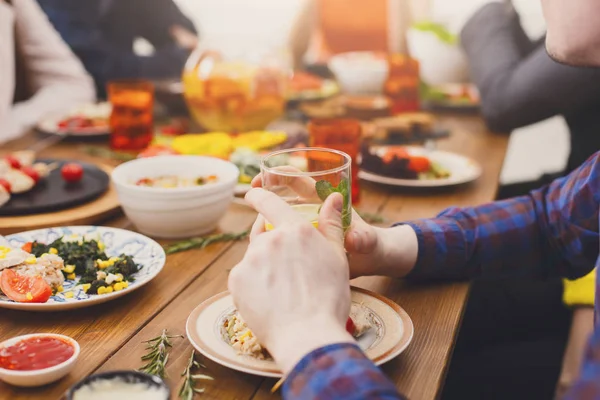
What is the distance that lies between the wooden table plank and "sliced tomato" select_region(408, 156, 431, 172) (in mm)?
663

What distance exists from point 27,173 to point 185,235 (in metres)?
0.42

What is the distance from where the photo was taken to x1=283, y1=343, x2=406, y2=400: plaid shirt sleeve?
71 cm

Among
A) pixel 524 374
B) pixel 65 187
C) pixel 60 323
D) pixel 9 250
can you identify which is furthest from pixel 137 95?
pixel 524 374

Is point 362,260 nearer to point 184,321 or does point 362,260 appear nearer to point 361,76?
point 184,321

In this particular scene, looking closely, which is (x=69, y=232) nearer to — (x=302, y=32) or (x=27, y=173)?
(x=27, y=173)

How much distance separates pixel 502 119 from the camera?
6.75ft

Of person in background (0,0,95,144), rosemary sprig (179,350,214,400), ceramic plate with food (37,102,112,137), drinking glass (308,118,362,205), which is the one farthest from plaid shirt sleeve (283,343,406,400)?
person in background (0,0,95,144)

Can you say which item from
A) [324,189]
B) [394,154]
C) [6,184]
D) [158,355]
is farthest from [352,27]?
[158,355]

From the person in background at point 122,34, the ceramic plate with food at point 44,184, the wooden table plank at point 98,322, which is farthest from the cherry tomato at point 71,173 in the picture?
the person in background at point 122,34

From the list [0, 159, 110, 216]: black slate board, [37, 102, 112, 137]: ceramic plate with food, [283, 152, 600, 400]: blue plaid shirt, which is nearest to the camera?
[283, 152, 600, 400]: blue plaid shirt

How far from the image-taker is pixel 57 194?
4.83 feet

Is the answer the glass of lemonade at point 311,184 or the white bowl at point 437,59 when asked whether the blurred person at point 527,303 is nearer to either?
the white bowl at point 437,59

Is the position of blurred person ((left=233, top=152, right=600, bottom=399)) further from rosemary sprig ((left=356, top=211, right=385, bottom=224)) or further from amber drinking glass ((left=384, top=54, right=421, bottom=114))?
amber drinking glass ((left=384, top=54, right=421, bottom=114))

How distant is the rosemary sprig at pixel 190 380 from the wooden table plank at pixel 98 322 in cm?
12
